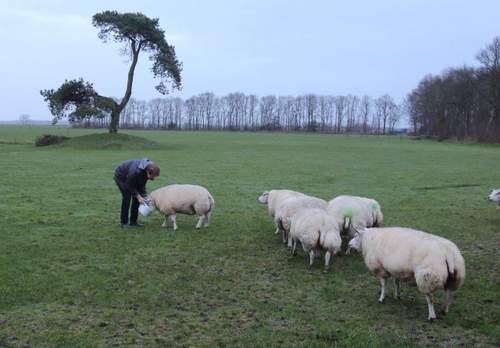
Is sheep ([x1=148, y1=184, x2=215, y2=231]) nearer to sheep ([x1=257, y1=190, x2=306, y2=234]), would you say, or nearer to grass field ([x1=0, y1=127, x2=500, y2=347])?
grass field ([x1=0, y1=127, x2=500, y2=347])

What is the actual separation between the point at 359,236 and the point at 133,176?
5.15m

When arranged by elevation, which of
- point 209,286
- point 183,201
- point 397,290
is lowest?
point 209,286

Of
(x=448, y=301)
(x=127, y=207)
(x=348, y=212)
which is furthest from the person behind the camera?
(x=127, y=207)

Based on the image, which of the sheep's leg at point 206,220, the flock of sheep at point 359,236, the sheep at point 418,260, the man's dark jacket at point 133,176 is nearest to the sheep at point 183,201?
the flock of sheep at point 359,236

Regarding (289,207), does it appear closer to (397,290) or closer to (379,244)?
(379,244)

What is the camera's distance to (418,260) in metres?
6.11

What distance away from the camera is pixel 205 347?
5.35 meters

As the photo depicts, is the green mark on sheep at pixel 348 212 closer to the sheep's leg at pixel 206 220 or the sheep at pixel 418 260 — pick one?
the sheep at pixel 418 260

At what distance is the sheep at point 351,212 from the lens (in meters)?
9.30

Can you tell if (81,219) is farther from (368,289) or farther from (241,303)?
(368,289)

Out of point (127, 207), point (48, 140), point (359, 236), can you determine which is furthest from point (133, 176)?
point (48, 140)

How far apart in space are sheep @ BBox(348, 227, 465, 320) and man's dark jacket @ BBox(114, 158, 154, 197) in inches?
210

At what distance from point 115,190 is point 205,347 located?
42.9 feet

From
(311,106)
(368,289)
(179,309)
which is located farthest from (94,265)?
(311,106)
